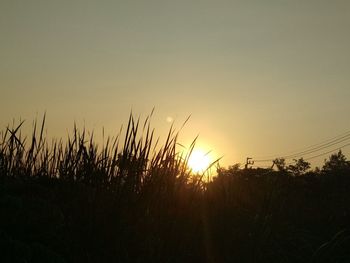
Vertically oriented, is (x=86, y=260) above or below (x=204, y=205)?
below

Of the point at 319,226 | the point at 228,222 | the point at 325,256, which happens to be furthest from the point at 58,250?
the point at 319,226

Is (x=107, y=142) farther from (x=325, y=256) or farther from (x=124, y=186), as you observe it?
(x=325, y=256)

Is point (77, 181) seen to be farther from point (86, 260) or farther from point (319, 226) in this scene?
point (319, 226)

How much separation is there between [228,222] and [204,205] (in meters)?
0.44

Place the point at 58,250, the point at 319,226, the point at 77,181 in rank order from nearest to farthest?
1. the point at 58,250
2. the point at 77,181
3. the point at 319,226

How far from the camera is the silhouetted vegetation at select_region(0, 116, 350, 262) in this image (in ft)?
13.7

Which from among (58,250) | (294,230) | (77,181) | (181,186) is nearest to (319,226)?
(294,230)

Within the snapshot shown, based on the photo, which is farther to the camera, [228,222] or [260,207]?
[260,207]

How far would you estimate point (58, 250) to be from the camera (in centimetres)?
456

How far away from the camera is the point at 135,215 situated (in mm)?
5457

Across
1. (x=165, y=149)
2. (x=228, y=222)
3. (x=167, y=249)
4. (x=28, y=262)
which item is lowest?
(x=28, y=262)

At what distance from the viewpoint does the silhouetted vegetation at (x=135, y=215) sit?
417cm

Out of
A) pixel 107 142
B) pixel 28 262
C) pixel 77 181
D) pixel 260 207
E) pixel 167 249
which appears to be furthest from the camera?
pixel 260 207

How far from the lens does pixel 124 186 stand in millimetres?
5652
